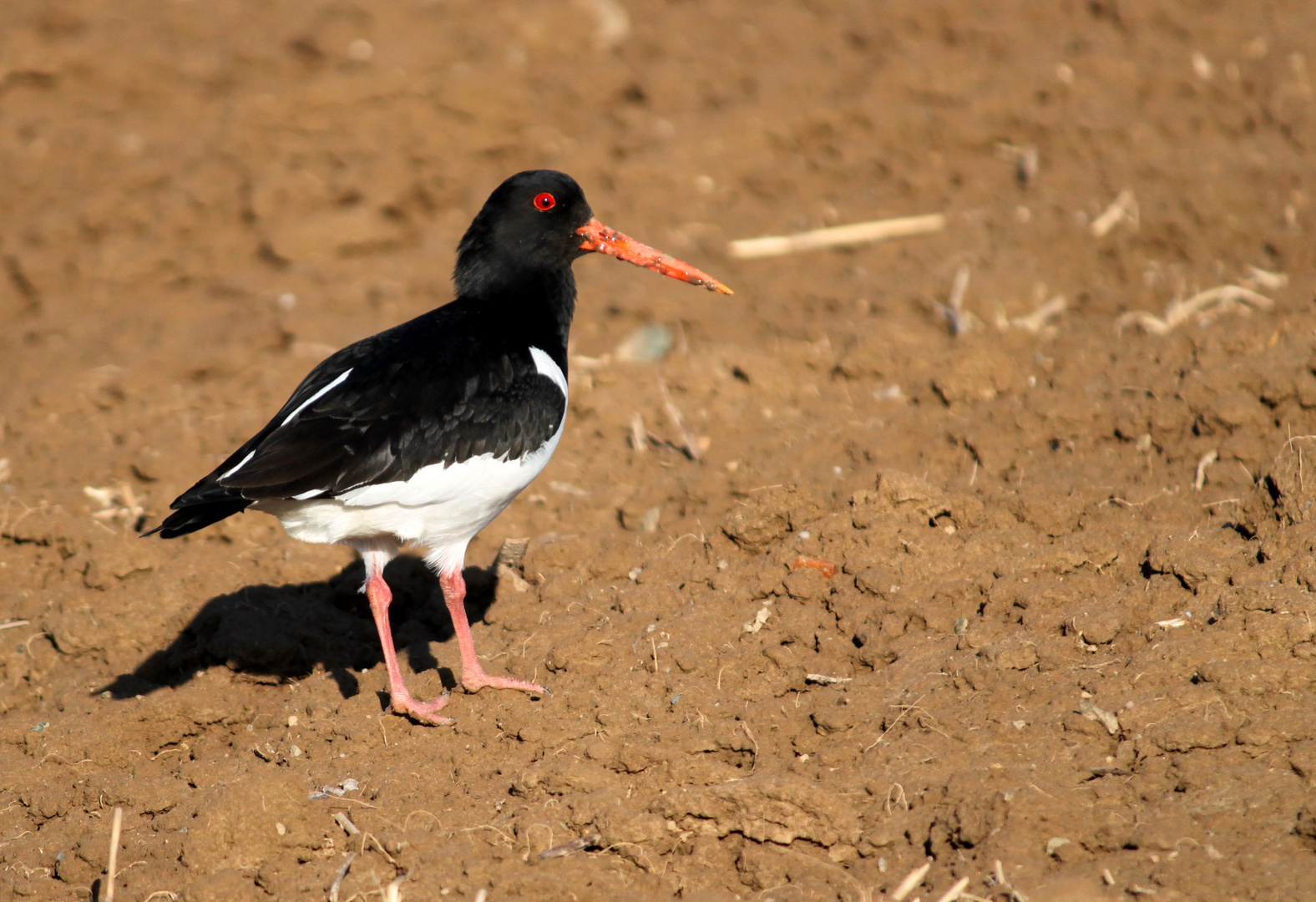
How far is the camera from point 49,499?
23.8ft

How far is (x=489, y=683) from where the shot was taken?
17.4 ft

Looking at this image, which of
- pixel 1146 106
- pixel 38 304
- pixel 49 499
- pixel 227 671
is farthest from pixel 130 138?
pixel 1146 106

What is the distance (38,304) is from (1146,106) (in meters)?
9.90

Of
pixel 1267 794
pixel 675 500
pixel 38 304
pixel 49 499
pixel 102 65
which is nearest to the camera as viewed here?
pixel 1267 794

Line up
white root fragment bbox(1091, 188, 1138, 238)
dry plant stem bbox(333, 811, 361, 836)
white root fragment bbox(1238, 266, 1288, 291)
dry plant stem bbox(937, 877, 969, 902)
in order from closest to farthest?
dry plant stem bbox(937, 877, 969, 902) → dry plant stem bbox(333, 811, 361, 836) → white root fragment bbox(1238, 266, 1288, 291) → white root fragment bbox(1091, 188, 1138, 238)

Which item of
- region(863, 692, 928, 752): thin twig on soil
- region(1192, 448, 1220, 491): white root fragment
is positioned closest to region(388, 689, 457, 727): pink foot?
region(863, 692, 928, 752): thin twig on soil

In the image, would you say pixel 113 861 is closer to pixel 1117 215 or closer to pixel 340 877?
pixel 340 877

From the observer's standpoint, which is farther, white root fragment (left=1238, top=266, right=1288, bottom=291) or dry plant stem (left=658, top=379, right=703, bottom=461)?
white root fragment (left=1238, top=266, right=1288, bottom=291)

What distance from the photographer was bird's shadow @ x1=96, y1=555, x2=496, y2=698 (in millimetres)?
5785

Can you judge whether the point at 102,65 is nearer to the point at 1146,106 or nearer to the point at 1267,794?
the point at 1146,106

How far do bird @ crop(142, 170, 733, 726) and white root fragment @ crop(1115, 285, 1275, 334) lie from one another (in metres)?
4.22

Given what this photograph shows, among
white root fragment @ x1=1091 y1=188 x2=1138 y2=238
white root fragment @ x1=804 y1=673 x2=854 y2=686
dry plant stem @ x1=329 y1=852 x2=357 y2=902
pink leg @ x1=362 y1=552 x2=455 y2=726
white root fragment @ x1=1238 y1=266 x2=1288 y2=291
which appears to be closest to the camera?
dry plant stem @ x1=329 y1=852 x2=357 y2=902

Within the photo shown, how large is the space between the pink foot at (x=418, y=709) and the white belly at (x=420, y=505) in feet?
2.35

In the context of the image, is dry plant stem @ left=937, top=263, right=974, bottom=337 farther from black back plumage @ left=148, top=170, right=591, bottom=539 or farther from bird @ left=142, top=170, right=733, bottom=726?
bird @ left=142, top=170, right=733, bottom=726
